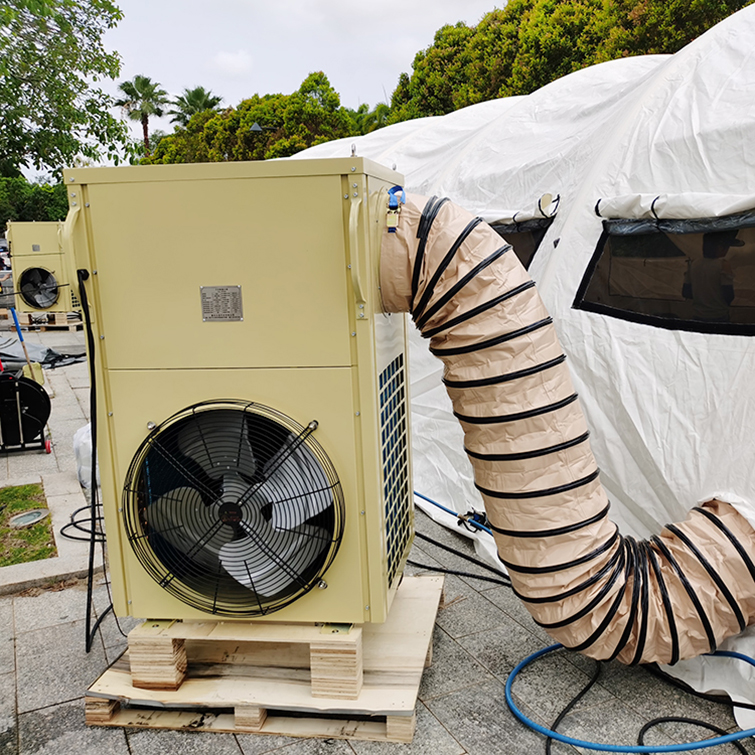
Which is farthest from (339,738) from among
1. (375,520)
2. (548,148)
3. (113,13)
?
(113,13)

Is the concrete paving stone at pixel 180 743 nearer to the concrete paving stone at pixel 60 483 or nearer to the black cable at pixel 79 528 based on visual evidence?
the black cable at pixel 79 528

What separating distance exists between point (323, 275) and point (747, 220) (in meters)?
1.89

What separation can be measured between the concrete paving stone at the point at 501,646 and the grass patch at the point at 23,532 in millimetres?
2539

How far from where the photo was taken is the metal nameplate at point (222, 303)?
2.32m

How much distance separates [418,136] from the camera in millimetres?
7473

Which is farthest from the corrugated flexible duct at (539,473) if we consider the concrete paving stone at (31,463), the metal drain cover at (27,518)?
the concrete paving stone at (31,463)

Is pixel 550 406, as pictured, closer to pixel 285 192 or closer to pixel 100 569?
pixel 285 192

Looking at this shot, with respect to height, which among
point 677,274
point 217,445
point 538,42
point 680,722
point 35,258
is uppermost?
point 538,42

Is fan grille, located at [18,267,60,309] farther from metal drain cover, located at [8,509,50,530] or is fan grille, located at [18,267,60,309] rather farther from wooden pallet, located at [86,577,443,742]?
wooden pallet, located at [86,577,443,742]

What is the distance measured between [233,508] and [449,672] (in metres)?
1.16

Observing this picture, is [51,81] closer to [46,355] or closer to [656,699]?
[46,355]

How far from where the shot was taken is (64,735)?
2486 mm

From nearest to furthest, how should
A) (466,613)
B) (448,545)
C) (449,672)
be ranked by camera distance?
(449,672)
(466,613)
(448,545)

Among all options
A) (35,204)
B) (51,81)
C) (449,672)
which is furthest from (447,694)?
(35,204)
